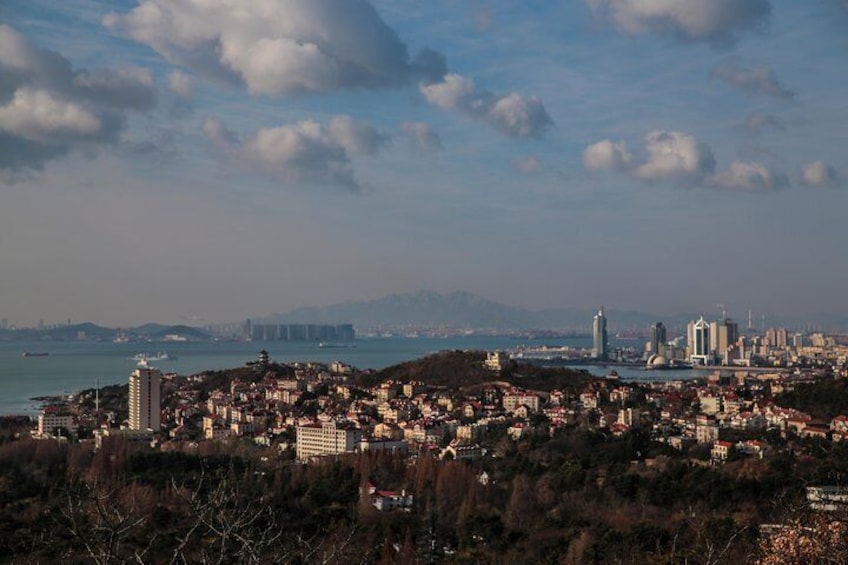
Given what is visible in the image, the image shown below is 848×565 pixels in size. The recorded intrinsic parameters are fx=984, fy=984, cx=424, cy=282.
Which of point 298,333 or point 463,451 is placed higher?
point 298,333

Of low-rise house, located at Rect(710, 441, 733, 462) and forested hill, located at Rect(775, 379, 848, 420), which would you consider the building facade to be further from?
forested hill, located at Rect(775, 379, 848, 420)

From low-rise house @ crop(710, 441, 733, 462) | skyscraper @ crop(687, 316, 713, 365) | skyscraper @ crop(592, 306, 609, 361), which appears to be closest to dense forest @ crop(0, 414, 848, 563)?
low-rise house @ crop(710, 441, 733, 462)

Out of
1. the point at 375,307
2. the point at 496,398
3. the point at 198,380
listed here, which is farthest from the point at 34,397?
the point at 375,307

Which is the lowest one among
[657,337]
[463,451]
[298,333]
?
[463,451]

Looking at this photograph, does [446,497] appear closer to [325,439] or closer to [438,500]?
[438,500]

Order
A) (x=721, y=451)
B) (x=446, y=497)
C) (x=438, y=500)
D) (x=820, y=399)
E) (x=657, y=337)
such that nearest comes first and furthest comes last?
(x=438, y=500) < (x=446, y=497) < (x=721, y=451) < (x=820, y=399) < (x=657, y=337)

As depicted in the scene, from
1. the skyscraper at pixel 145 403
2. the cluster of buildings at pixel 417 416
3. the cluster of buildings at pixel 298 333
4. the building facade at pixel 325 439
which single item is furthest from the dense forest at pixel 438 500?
the cluster of buildings at pixel 298 333

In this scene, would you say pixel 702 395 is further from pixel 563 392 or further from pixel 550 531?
pixel 550 531

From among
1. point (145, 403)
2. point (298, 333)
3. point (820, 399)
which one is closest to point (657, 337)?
point (820, 399)
